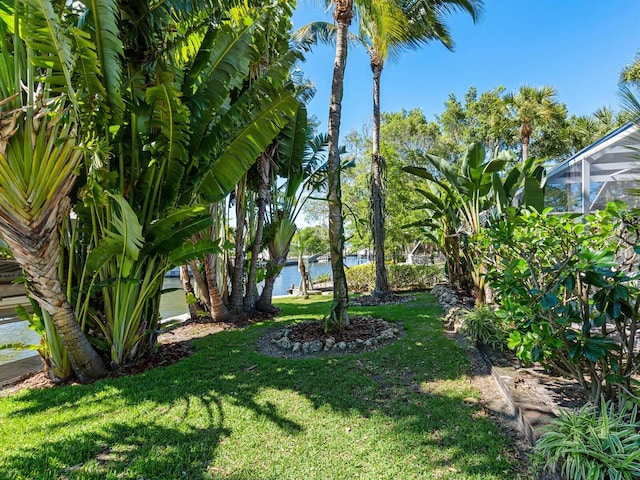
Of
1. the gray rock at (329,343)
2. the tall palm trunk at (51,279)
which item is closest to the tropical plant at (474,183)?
the gray rock at (329,343)

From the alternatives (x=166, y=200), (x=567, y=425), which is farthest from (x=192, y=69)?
(x=567, y=425)

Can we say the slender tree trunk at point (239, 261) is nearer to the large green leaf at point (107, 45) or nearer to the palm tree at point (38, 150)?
the palm tree at point (38, 150)

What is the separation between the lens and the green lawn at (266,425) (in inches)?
92.0

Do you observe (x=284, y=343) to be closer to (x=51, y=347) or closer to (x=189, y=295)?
(x=51, y=347)

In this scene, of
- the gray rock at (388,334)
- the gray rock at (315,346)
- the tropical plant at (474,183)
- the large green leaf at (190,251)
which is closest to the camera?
the large green leaf at (190,251)

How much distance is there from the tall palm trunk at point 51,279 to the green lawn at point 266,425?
0.38m

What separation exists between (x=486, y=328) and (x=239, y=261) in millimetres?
5841

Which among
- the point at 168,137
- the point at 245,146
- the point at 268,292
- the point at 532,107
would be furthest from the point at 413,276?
the point at 532,107

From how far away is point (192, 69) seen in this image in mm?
4770

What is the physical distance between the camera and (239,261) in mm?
Answer: 8258

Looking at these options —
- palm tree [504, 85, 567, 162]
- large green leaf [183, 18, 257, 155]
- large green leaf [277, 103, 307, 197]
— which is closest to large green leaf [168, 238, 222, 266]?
large green leaf [183, 18, 257, 155]

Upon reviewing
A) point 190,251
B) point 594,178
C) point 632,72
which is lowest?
point 190,251

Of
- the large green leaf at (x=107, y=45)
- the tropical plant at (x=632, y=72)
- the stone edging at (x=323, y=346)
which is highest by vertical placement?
the tropical plant at (x=632, y=72)

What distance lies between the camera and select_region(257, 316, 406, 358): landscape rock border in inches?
193
